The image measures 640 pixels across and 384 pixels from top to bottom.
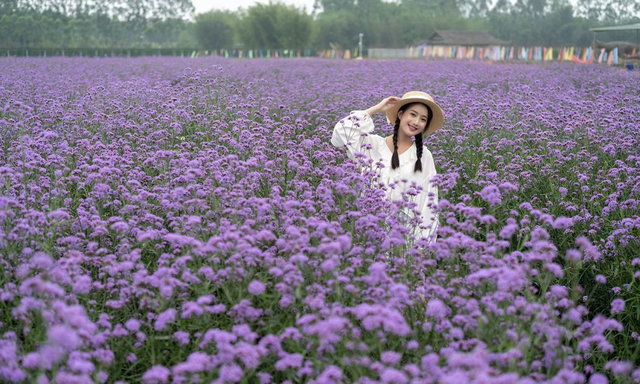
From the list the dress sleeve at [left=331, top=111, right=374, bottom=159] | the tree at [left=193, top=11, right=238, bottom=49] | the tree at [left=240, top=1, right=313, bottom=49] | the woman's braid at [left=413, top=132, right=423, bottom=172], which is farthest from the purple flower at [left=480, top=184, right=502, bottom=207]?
the tree at [left=193, top=11, right=238, bottom=49]

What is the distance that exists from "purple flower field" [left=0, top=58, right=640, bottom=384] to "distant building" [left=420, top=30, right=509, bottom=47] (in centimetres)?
6132

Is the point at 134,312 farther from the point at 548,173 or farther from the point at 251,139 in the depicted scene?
the point at 548,173

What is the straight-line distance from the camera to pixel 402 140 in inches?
191

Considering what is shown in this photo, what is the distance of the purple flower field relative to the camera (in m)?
2.31

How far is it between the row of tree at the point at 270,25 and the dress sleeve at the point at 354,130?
1173 inches

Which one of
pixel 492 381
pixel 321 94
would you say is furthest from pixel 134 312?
pixel 321 94

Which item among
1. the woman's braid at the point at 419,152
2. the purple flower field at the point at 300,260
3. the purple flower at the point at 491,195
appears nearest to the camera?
the purple flower field at the point at 300,260

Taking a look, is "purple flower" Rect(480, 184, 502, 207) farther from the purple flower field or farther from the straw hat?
the straw hat

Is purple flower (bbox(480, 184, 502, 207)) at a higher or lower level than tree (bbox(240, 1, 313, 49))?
lower

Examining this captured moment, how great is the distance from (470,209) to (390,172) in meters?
1.70

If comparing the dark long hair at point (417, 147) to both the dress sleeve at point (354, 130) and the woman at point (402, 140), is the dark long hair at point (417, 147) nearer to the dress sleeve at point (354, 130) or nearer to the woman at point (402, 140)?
the woman at point (402, 140)

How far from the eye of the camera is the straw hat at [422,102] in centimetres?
465

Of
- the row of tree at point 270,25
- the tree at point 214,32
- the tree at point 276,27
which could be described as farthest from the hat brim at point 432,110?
the tree at point 214,32

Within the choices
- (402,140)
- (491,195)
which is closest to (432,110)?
(402,140)
